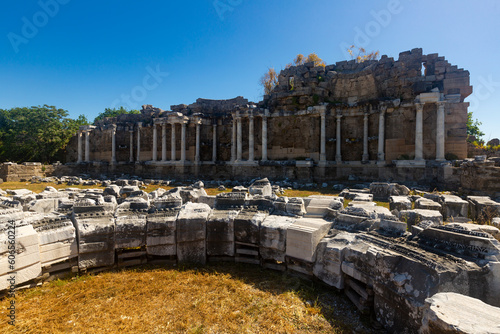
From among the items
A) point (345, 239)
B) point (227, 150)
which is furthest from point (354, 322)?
point (227, 150)

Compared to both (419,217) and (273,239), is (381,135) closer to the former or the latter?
(419,217)

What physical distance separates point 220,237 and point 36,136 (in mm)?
38159

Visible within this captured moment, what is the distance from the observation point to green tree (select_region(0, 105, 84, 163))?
99.1 ft

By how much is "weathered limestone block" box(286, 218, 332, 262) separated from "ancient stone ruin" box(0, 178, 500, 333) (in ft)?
0.05

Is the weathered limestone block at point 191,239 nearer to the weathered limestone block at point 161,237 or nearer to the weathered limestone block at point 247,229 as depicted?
the weathered limestone block at point 161,237

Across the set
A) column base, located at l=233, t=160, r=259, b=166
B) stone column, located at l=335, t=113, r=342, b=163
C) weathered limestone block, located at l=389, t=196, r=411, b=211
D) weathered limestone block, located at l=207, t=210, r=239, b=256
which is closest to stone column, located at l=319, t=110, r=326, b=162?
stone column, located at l=335, t=113, r=342, b=163

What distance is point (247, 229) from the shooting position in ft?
14.3

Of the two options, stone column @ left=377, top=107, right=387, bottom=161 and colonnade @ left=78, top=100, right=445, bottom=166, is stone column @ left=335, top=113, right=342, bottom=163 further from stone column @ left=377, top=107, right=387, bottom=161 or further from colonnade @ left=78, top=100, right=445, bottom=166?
stone column @ left=377, top=107, right=387, bottom=161

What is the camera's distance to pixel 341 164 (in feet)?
54.2

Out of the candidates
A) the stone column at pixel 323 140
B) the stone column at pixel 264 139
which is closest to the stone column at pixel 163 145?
the stone column at pixel 264 139

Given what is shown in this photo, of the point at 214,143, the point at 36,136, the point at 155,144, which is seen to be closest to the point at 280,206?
the point at 214,143

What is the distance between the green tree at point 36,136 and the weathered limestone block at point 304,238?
36479 mm

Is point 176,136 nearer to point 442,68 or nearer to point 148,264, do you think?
point 148,264

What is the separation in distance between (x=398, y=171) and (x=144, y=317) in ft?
50.5
